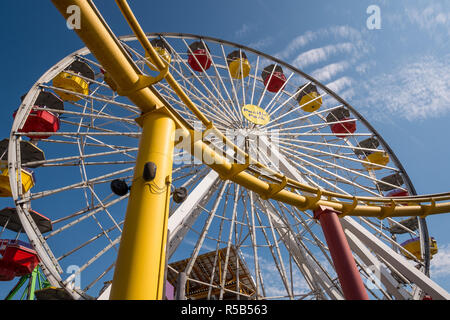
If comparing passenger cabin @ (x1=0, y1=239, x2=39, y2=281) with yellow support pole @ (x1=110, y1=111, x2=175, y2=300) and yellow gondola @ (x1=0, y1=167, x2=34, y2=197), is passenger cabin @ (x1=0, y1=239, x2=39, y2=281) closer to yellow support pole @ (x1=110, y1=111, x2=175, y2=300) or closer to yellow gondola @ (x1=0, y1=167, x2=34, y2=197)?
yellow gondola @ (x1=0, y1=167, x2=34, y2=197)

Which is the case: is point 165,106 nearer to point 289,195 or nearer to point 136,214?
point 136,214

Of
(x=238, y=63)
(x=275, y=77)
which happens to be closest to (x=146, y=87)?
(x=238, y=63)

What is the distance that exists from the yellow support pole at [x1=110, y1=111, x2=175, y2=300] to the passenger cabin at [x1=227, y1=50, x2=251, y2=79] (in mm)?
11545

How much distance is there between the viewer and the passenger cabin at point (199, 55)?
14078 millimetres

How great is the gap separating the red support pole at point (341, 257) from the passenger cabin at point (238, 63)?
9.91 m

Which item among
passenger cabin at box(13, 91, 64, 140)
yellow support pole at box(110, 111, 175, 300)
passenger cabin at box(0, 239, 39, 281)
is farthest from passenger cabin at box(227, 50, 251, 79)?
passenger cabin at box(0, 239, 39, 281)

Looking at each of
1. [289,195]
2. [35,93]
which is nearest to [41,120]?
[35,93]

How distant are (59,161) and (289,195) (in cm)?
777

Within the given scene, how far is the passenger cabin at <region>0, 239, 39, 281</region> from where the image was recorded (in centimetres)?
1411

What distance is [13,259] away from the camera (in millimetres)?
14117

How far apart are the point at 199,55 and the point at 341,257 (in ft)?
36.6

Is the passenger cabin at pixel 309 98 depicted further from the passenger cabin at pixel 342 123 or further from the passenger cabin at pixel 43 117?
the passenger cabin at pixel 43 117

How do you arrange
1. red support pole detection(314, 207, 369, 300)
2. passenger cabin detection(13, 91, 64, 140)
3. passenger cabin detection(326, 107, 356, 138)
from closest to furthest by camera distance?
red support pole detection(314, 207, 369, 300)
passenger cabin detection(13, 91, 64, 140)
passenger cabin detection(326, 107, 356, 138)
